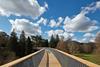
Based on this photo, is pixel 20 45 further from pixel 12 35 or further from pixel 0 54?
pixel 0 54

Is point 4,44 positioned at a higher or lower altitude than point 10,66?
higher

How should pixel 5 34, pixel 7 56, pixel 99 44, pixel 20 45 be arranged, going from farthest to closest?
pixel 5 34 → pixel 20 45 → pixel 7 56 → pixel 99 44

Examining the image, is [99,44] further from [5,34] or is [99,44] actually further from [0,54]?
[5,34]

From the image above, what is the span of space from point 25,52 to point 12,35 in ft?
48.7

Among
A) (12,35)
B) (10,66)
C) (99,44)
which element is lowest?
(10,66)

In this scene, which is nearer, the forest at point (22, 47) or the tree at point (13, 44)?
the forest at point (22, 47)

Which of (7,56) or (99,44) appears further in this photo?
(7,56)

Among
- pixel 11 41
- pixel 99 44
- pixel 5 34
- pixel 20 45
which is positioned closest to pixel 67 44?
pixel 99 44

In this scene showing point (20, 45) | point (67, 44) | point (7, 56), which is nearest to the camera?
point (67, 44)

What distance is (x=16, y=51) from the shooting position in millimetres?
118750

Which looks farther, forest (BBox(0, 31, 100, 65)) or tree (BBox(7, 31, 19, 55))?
tree (BBox(7, 31, 19, 55))

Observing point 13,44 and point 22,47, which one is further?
point 22,47

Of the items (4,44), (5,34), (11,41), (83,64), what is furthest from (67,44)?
(83,64)

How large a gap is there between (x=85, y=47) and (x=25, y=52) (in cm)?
3240
